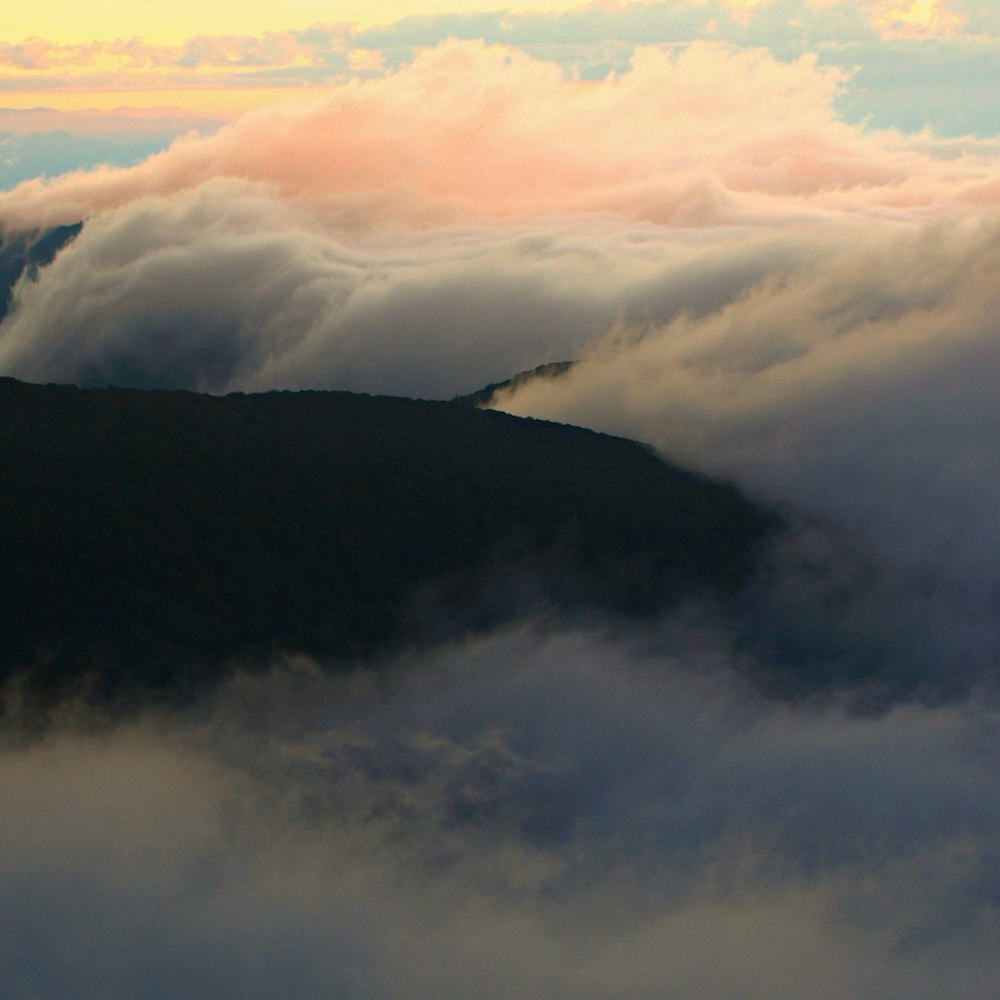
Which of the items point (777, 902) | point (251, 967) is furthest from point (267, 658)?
point (777, 902)

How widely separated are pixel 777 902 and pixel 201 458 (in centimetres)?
8221

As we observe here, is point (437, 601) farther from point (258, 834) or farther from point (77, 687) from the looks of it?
point (77, 687)

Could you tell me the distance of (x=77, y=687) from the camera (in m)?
110

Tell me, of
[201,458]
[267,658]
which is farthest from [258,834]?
[201,458]

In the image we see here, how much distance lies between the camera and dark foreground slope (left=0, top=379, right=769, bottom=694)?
370 ft

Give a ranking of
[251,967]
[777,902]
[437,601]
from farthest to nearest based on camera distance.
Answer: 1. [437,601]
2. [777,902]
3. [251,967]

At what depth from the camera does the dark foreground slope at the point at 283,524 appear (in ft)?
370

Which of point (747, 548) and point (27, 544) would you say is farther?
point (747, 548)

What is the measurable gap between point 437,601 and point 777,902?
52.5 m

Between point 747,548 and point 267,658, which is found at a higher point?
point 747,548

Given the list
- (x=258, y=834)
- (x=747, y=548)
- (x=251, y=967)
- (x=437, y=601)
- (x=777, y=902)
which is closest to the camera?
(x=251, y=967)

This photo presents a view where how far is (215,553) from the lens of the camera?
12500 centimetres

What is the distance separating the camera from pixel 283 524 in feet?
438

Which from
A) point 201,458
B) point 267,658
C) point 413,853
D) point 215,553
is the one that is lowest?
point 413,853
